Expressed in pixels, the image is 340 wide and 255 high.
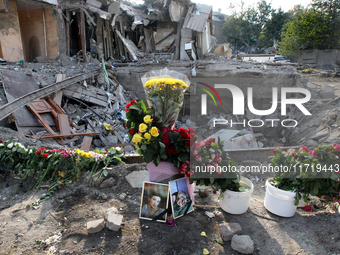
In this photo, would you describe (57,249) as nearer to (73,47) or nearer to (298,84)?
(298,84)

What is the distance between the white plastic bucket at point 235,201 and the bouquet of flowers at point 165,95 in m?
1.25

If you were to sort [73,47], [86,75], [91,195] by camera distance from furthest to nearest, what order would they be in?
[73,47], [86,75], [91,195]

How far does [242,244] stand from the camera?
7.86 feet

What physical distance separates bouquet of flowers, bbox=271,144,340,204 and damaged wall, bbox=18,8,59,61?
12.0 meters

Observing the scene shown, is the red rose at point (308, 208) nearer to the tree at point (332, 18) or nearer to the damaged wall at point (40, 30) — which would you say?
the damaged wall at point (40, 30)

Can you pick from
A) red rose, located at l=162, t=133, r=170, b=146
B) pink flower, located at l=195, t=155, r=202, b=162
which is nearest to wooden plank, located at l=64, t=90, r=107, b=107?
red rose, located at l=162, t=133, r=170, b=146

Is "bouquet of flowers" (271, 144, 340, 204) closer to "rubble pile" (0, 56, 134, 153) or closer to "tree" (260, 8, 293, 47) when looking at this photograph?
"rubble pile" (0, 56, 134, 153)

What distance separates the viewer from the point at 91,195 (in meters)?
3.46

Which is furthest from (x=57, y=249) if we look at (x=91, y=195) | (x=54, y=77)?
(x=54, y=77)

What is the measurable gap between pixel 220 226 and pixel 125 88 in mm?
9104

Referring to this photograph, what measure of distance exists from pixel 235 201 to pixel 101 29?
44.6ft

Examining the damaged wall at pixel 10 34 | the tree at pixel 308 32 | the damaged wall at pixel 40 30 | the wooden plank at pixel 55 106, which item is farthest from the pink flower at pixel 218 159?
the tree at pixel 308 32

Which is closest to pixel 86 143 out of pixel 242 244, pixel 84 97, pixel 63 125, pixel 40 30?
pixel 63 125

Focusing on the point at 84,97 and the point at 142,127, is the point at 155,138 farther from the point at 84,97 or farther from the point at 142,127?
the point at 84,97
